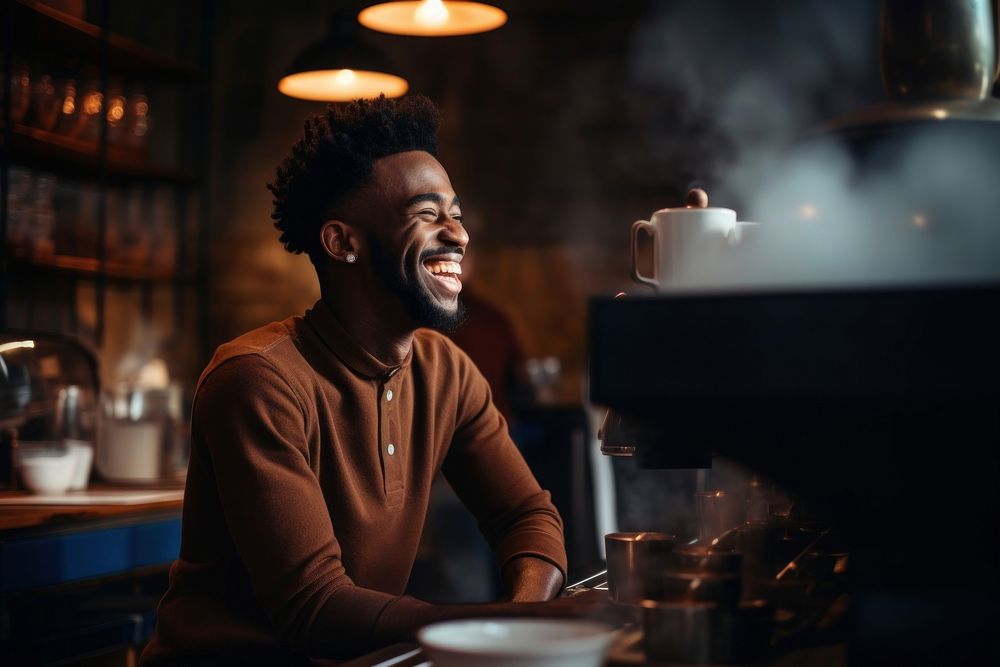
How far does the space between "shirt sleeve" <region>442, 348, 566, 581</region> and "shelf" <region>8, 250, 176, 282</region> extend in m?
2.73

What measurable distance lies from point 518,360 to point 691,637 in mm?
4121

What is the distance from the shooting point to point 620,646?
950 mm

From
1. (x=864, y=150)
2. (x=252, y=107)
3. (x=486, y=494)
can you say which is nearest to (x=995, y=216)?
(x=864, y=150)

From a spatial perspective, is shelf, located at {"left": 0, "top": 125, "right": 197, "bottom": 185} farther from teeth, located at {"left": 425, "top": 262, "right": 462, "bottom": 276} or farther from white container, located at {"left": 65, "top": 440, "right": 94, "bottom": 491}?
teeth, located at {"left": 425, "top": 262, "right": 462, "bottom": 276}

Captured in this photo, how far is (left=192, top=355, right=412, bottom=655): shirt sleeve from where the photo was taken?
1348 mm

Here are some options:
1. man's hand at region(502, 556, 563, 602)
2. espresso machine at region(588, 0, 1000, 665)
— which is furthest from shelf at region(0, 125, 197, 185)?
espresso machine at region(588, 0, 1000, 665)

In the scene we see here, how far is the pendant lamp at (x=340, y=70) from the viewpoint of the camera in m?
3.38

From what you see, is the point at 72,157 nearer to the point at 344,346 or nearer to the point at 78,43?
the point at 78,43

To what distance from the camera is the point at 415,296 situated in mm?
1730

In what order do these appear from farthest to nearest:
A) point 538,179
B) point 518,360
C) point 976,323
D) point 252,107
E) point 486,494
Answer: point 252,107, point 538,179, point 518,360, point 486,494, point 976,323

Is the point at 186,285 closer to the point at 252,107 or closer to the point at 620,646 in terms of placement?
the point at 252,107

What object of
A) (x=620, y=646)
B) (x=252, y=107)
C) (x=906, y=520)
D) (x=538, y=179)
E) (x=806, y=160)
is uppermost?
(x=252, y=107)

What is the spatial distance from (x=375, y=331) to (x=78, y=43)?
10.6 ft

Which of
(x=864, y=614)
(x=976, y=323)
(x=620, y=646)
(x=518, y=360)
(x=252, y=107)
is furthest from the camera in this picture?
(x=252, y=107)
